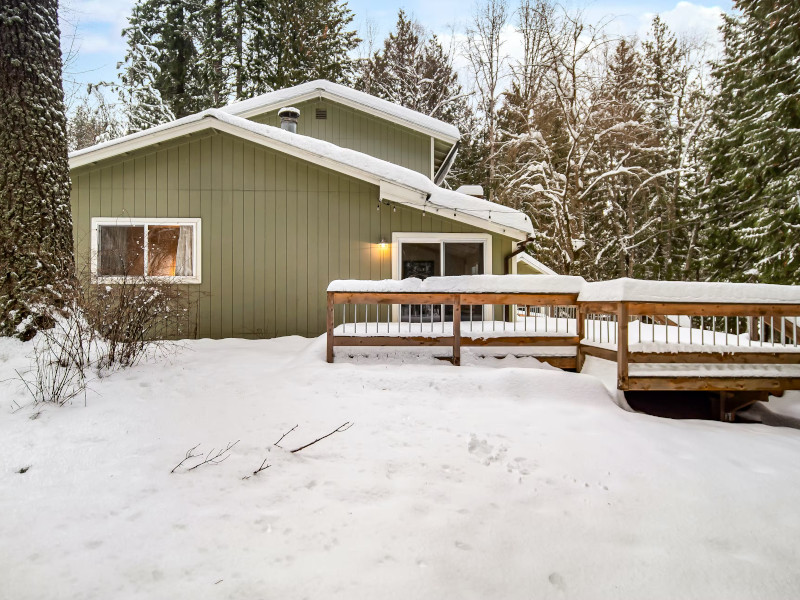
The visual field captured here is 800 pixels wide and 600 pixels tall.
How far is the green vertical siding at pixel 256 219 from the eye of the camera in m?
8.11

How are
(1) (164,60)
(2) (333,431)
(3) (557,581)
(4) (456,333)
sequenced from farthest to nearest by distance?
1. (1) (164,60)
2. (4) (456,333)
3. (2) (333,431)
4. (3) (557,581)

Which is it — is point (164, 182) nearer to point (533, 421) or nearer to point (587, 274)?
point (533, 421)

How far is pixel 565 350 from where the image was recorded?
19.0 feet

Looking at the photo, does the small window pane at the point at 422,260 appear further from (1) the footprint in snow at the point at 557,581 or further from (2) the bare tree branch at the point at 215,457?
(1) the footprint in snow at the point at 557,581

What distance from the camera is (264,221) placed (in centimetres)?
830

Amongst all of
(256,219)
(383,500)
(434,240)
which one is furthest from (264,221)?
(383,500)

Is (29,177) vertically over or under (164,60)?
under

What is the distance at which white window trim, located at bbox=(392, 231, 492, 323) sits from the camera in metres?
8.38

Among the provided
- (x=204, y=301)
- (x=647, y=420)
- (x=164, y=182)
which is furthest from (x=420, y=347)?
(x=164, y=182)

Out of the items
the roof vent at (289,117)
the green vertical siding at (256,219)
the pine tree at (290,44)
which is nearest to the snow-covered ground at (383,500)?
the green vertical siding at (256,219)

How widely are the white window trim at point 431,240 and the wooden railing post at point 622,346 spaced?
145 inches

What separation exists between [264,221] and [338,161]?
1.76 meters

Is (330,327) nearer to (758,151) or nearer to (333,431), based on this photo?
(333,431)

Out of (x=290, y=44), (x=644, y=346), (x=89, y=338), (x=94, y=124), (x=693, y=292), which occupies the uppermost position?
A: (x=290, y=44)
